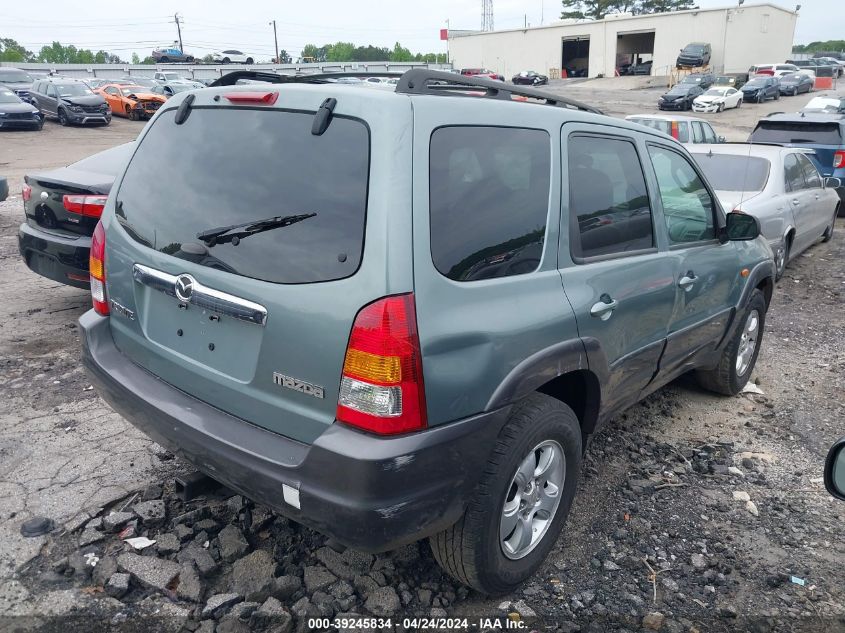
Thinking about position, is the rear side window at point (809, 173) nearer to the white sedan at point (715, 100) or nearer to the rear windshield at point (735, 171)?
the rear windshield at point (735, 171)

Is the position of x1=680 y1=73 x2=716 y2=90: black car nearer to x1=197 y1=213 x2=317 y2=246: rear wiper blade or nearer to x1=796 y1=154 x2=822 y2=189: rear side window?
x1=796 y1=154 x2=822 y2=189: rear side window

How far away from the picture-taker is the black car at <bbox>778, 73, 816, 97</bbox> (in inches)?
1805

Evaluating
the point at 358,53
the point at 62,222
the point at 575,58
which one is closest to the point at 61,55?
the point at 358,53

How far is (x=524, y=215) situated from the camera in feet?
8.40

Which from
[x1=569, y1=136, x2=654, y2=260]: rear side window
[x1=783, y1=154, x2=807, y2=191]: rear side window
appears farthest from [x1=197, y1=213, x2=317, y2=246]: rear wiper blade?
[x1=783, y1=154, x2=807, y2=191]: rear side window

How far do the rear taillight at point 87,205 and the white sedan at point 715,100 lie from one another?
126ft

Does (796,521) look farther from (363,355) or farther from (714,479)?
(363,355)

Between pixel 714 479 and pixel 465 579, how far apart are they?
74.5 inches

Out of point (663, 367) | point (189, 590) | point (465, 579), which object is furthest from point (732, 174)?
point (189, 590)

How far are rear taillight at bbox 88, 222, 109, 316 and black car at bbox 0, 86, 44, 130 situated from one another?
23720mm

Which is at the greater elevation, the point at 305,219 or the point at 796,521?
the point at 305,219

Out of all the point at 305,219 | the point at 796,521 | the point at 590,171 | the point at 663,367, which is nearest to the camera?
the point at 305,219

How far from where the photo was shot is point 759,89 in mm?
41688

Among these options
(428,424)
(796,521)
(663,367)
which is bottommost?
(796,521)
